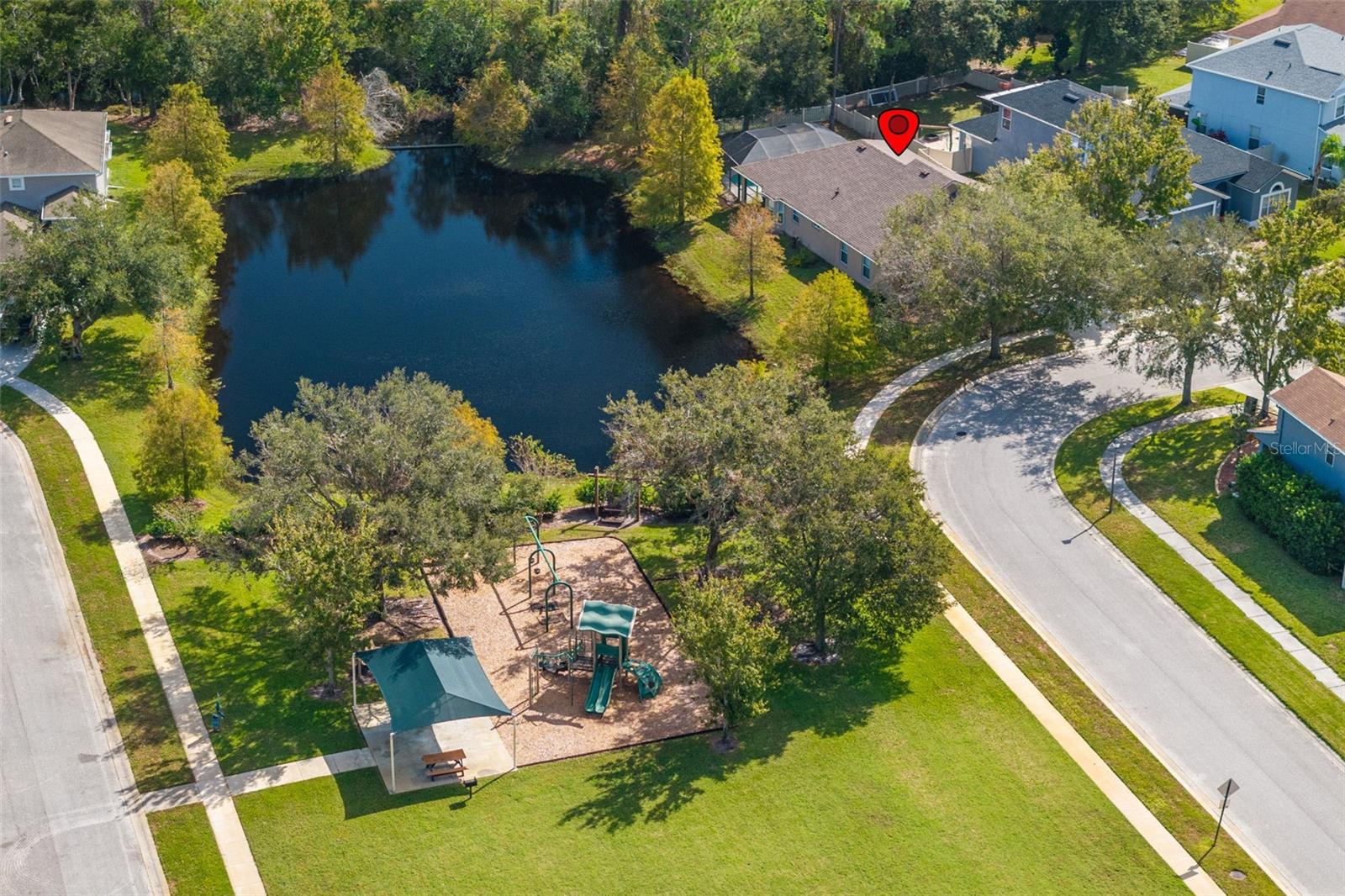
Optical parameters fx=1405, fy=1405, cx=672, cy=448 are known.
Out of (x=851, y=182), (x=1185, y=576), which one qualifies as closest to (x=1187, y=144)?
(x=851, y=182)

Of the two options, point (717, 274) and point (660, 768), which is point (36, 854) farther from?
point (717, 274)

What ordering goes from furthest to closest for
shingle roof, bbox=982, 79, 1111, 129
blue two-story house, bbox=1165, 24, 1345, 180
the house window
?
shingle roof, bbox=982, 79, 1111, 129 < blue two-story house, bbox=1165, 24, 1345, 180 < the house window

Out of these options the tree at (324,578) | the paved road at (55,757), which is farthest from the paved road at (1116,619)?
the paved road at (55,757)

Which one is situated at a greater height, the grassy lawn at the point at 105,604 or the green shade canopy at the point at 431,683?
the green shade canopy at the point at 431,683

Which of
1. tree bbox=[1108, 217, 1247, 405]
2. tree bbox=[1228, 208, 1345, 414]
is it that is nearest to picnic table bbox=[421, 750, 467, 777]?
tree bbox=[1108, 217, 1247, 405]

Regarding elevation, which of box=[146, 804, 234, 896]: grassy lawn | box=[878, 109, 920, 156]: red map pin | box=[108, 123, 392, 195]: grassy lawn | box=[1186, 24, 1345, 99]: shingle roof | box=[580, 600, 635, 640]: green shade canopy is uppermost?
box=[1186, 24, 1345, 99]: shingle roof

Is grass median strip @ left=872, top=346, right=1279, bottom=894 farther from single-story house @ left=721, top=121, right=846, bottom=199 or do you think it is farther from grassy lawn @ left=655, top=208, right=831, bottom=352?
single-story house @ left=721, top=121, right=846, bottom=199

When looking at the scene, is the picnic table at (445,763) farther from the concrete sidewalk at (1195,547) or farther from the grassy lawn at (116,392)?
the concrete sidewalk at (1195,547)
